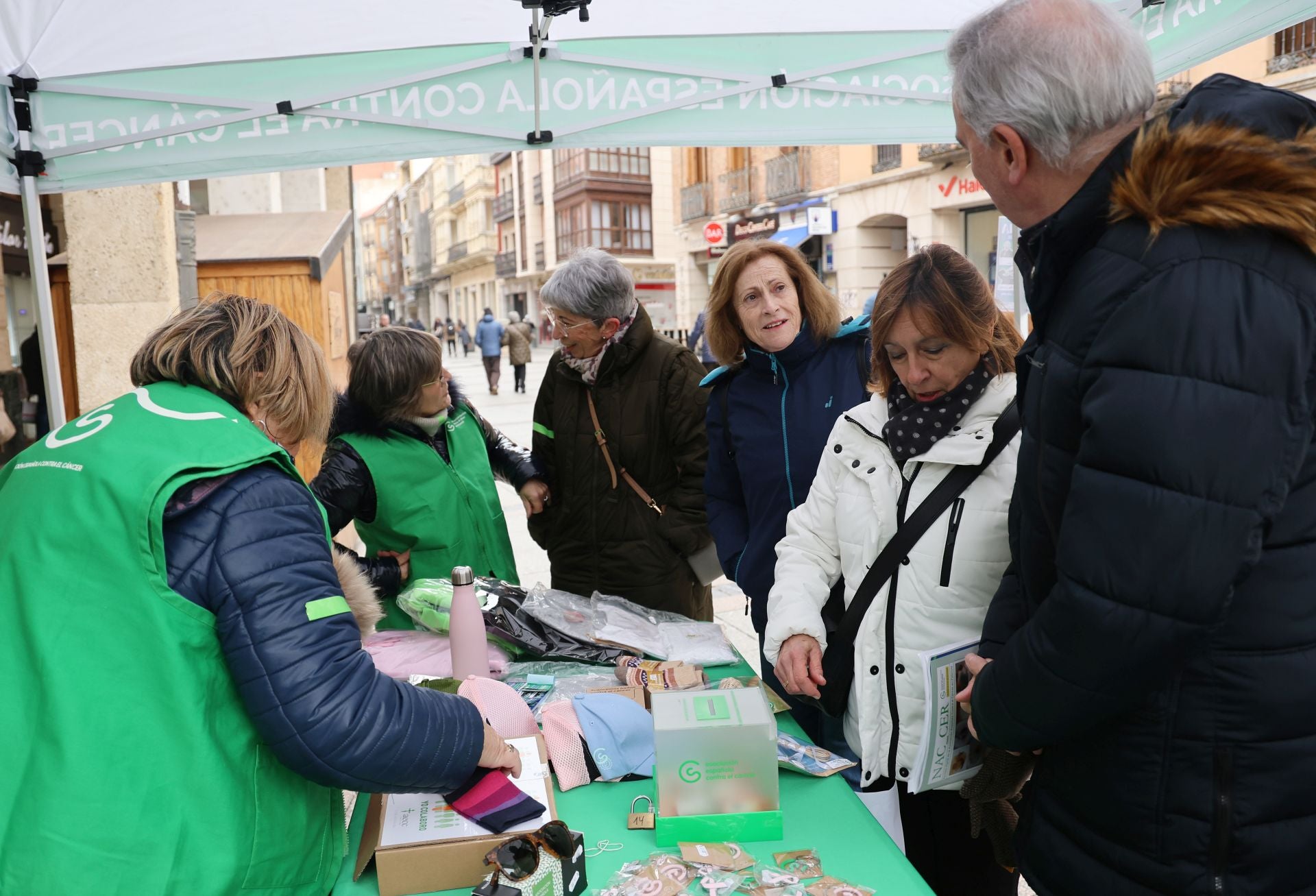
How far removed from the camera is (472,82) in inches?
119

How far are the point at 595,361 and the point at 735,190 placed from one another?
2204cm

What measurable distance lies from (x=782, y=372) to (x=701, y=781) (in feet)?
4.23

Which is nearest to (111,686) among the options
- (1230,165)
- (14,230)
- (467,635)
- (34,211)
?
(467,635)

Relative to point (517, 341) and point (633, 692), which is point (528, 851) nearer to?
point (633, 692)

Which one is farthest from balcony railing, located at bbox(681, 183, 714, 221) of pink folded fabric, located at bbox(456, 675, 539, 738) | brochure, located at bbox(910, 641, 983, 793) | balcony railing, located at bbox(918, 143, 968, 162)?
brochure, located at bbox(910, 641, 983, 793)

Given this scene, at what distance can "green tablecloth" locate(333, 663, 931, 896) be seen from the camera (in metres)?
1.33

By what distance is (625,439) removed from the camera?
9.73ft

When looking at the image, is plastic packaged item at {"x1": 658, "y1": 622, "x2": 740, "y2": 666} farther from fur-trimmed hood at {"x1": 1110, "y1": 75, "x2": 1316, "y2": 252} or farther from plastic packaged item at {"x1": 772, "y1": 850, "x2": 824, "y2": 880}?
fur-trimmed hood at {"x1": 1110, "y1": 75, "x2": 1316, "y2": 252}

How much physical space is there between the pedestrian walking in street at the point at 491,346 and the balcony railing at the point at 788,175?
25.0ft

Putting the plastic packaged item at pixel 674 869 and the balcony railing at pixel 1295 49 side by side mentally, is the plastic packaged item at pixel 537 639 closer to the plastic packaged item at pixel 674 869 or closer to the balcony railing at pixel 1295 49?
the plastic packaged item at pixel 674 869

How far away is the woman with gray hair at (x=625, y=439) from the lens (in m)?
2.93

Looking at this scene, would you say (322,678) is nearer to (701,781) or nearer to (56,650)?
(56,650)

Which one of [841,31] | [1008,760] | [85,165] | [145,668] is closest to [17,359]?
[85,165]

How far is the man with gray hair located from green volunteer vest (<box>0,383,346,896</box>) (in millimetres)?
976
